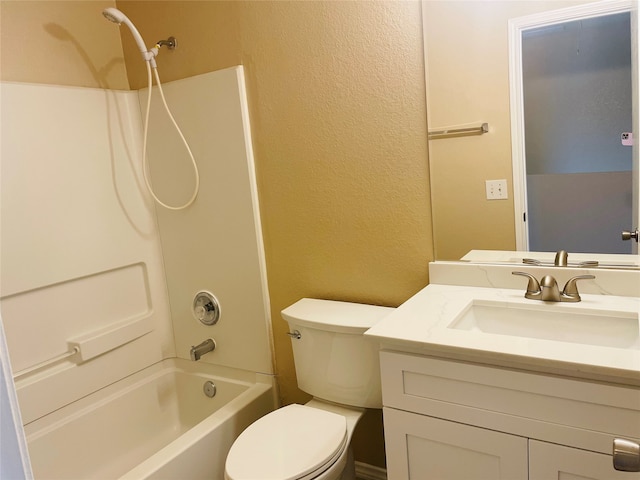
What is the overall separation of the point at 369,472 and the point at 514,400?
104cm

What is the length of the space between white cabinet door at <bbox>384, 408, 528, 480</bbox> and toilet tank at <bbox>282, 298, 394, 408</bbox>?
33 cm

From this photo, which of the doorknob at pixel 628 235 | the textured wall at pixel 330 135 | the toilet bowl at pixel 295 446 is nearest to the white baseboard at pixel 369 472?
the textured wall at pixel 330 135

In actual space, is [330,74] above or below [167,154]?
above

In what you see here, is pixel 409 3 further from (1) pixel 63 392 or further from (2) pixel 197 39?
(1) pixel 63 392

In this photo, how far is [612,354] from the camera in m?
1.04

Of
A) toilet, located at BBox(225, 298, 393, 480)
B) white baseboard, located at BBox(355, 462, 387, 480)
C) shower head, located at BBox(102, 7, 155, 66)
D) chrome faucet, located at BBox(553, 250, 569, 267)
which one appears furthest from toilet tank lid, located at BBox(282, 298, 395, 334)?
shower head, located at BBox(102, 7, 155, 66)

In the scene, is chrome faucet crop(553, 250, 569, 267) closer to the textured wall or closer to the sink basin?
the sink basin

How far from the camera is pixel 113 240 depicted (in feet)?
6.95

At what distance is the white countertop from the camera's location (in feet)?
3.33

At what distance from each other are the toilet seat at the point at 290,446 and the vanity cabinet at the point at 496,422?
0.22 metres

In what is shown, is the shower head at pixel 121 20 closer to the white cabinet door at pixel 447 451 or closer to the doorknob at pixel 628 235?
the white cabinet door at pixel 447 451

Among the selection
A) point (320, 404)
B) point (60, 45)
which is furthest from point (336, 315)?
point (60, 45)

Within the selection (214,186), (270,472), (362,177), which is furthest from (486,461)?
(214,186)

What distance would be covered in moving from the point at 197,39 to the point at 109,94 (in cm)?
48
